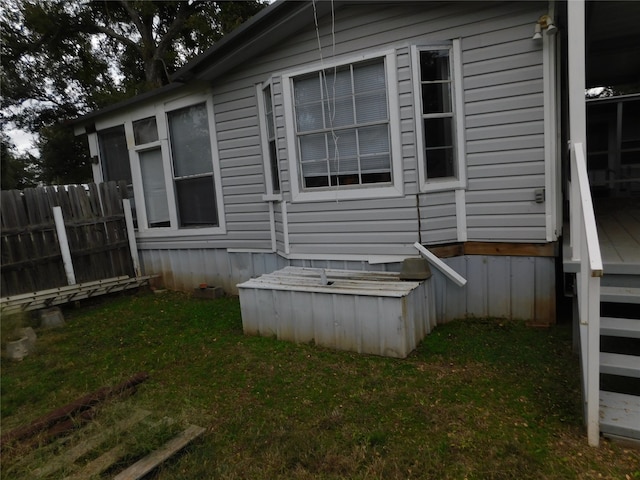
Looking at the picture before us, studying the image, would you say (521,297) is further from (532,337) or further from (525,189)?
(525,189)

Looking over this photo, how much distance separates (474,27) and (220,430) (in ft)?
14.6

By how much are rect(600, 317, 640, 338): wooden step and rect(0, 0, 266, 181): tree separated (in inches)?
517

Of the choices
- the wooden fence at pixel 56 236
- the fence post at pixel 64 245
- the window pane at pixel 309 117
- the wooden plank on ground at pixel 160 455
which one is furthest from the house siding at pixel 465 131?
the fence post at pixel 64 245

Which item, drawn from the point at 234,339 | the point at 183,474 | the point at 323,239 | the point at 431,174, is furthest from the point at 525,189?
the point at 183,474

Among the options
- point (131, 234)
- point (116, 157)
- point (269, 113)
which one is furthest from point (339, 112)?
point (116, 157)

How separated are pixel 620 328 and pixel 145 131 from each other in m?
7.26

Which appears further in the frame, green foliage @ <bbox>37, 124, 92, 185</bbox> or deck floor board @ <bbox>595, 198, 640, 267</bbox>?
green foliage @ <bbox>37, 124, 92, 185</bbox>

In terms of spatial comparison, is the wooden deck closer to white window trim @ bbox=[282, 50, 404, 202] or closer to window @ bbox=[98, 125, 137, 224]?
white window trim @ bbox=[282, 50, 404, 202]

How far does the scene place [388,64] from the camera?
4.47 meters

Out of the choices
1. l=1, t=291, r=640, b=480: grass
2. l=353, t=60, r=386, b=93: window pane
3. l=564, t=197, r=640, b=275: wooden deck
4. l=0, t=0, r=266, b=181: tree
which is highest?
l=0, t=0, r=266, b=181: tree

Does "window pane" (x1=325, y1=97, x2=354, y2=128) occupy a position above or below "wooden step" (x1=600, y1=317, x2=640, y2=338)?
above

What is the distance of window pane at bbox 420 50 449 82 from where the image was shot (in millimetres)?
4457

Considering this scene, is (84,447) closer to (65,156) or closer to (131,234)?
(131,234)

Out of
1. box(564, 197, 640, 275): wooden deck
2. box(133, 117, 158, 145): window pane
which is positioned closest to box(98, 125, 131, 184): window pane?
box(133, 117, 158, 145): window pane
